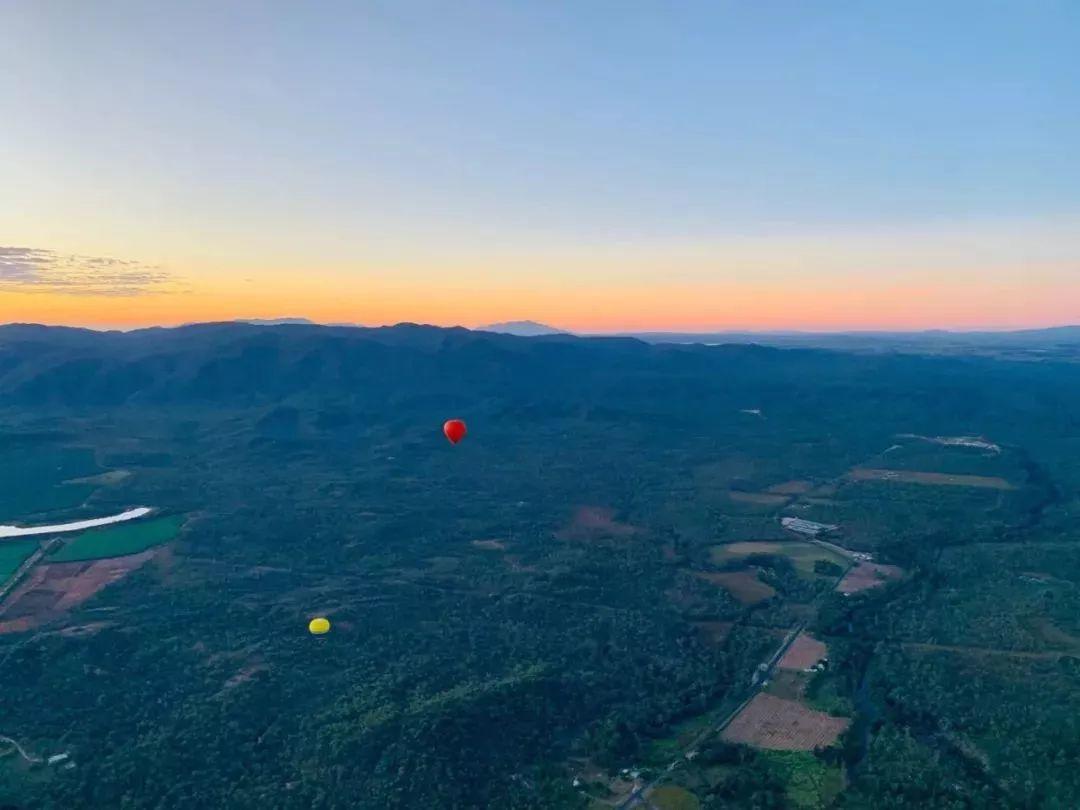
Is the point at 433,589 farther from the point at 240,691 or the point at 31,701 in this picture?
the point at 31,701

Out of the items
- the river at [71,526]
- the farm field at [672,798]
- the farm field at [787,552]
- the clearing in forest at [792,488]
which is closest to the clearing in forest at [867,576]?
the farm field at [787,552]

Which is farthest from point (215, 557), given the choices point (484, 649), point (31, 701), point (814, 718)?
point (814, 718)

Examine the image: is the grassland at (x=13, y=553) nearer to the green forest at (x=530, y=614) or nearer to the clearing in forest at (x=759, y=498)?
the green forest at (x=530, y=614)

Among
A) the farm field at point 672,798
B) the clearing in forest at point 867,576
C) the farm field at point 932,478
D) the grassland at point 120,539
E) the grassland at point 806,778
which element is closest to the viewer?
the farm field at point 672,798

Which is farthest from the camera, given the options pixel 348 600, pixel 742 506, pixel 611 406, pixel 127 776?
pixel 611 406

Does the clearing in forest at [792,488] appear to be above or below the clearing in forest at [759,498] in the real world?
above

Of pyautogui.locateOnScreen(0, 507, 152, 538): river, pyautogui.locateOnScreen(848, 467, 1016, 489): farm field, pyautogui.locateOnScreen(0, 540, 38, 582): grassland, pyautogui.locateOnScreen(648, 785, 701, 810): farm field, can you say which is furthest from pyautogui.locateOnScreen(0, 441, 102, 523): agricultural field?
pyautogui.locateOnScreen(848, 467, 1016, 489): farm field
